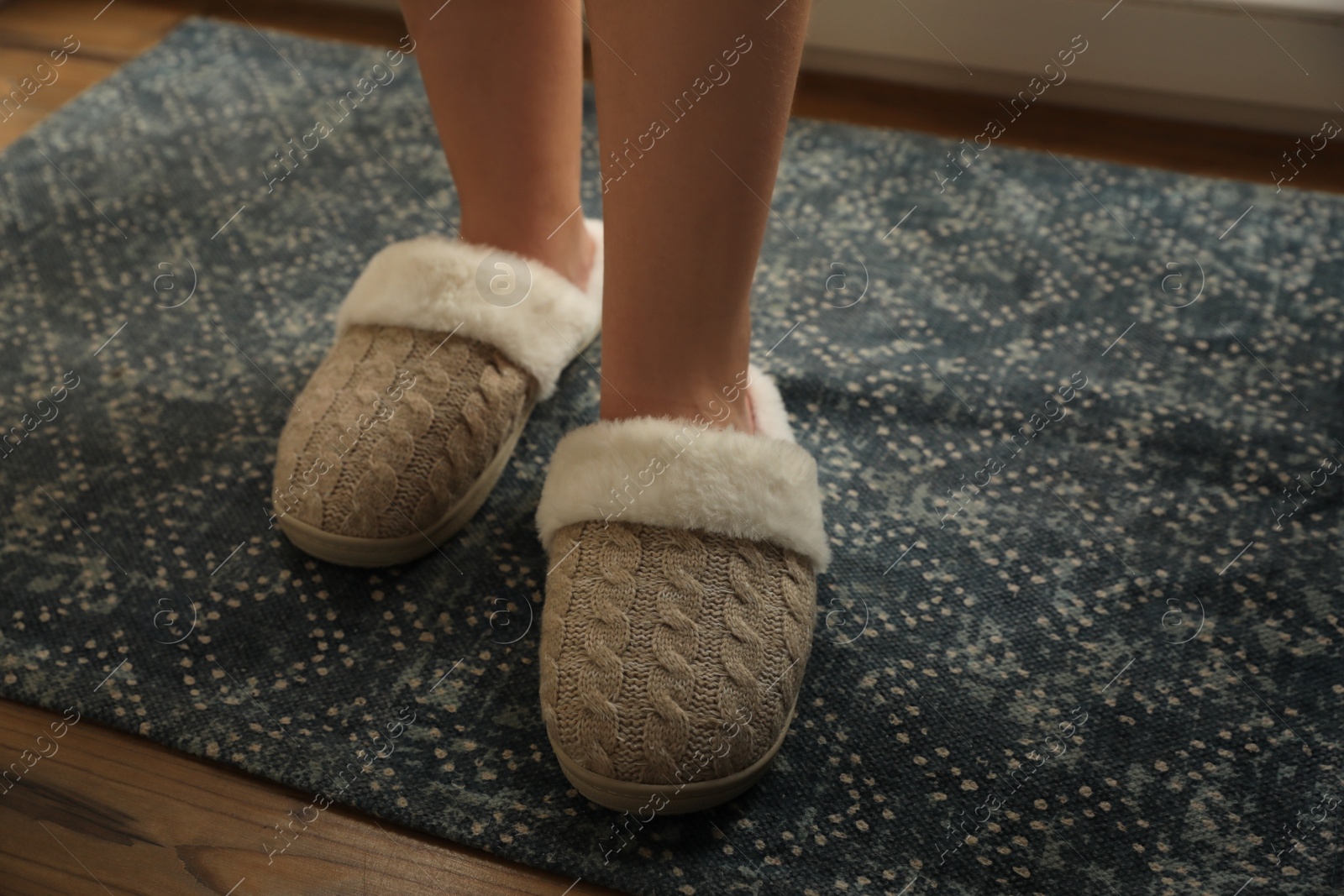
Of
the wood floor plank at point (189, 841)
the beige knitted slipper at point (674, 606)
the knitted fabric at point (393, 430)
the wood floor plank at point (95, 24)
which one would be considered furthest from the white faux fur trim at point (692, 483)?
the wood floor plank at point (95, 24)

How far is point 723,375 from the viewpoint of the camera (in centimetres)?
62

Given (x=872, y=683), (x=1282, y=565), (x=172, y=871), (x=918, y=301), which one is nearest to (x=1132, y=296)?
(x=918, y=301)

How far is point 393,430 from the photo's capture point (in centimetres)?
67

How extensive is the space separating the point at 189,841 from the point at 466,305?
1.26 ft

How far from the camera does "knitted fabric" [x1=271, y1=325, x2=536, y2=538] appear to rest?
0.66 metres

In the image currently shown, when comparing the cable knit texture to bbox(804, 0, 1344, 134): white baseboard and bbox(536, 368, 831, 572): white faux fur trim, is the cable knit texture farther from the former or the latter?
bbox(804, 0, 1344, 134): white baseboard

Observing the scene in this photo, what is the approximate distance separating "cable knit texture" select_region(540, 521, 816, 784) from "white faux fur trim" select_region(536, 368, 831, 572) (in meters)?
0.01

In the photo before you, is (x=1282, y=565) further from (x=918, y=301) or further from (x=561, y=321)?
(x=561, y=321)

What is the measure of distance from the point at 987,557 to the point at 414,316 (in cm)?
45

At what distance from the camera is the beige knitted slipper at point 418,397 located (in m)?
0.66

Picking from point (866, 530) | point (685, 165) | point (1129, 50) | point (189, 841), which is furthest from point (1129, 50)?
point (189, 841)

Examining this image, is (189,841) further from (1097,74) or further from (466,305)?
(1097,74)

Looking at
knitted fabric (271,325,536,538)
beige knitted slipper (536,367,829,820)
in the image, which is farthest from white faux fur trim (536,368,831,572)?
knitted fabric (271,325,536,538)

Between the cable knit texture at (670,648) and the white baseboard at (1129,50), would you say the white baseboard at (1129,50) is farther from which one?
the cable knit texture at (670,648)
